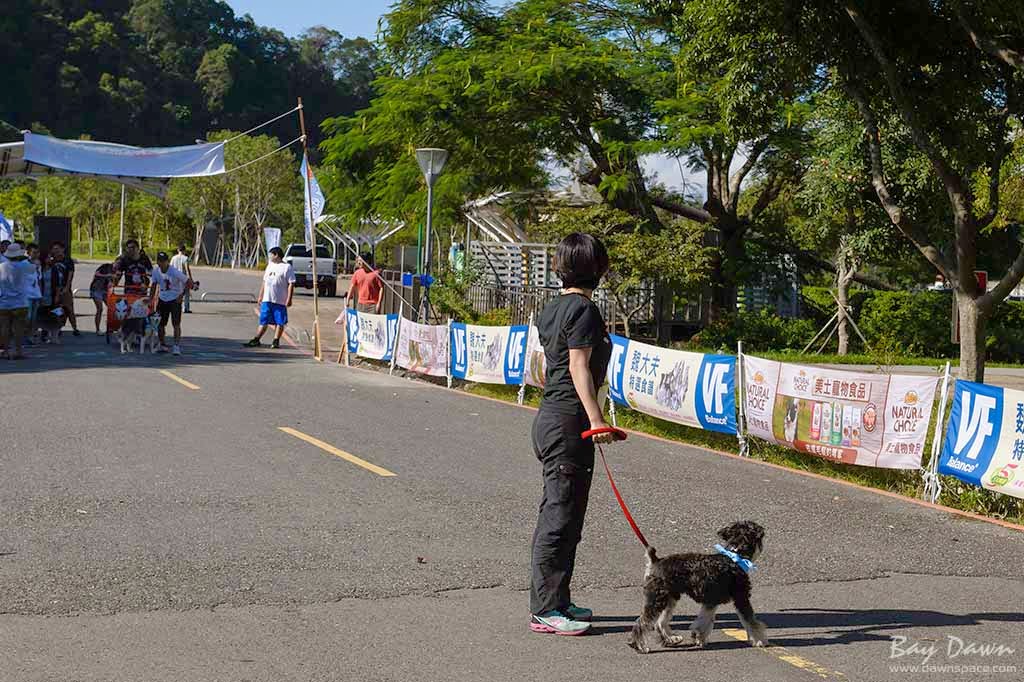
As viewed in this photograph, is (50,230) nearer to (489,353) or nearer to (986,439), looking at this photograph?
(489,353)

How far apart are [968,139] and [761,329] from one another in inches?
678

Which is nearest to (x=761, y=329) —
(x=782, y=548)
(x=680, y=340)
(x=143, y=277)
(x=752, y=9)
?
(x=680, y=340)

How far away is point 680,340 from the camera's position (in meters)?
32.2

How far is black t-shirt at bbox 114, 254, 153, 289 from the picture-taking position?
20188 millimetres

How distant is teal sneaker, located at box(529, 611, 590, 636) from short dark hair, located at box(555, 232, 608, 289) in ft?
4.97

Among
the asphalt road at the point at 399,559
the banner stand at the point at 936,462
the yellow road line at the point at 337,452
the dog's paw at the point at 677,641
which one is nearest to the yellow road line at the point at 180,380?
the asphalt road at the point at 399,559

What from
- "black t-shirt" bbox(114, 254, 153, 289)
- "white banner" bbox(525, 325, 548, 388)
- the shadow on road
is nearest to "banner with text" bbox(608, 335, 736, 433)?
"white banner" bbox(525, 325, 548, 388)

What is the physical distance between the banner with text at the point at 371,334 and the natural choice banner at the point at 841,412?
9.36 meters

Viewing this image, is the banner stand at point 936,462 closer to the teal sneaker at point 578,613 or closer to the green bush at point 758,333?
the teal sneaker at point 578,613

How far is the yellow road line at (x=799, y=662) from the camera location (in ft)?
17.3

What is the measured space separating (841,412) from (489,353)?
23.3 ft

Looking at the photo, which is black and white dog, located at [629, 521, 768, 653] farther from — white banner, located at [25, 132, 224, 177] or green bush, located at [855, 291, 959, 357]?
green bush, located at [855, 291, 959, 357]

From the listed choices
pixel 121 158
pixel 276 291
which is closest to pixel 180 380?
pixel 276 291

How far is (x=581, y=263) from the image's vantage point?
225 inches
